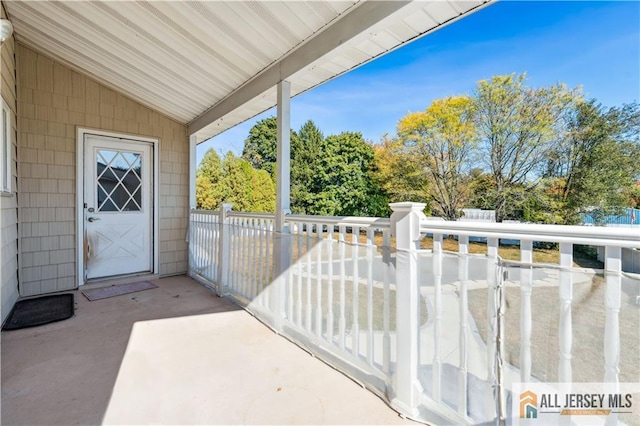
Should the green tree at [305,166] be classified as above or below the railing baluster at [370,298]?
above

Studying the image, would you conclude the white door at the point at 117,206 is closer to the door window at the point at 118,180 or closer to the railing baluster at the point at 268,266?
the door window at the point at 118,180

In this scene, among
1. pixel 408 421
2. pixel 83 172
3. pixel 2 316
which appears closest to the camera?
pixel 408 421

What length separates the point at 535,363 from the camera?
1252 millimetres

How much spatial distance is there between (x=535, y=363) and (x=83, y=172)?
5166 mm

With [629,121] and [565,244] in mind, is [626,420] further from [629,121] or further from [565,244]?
[629,121]

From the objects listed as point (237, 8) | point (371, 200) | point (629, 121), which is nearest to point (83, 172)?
point (237, 8)

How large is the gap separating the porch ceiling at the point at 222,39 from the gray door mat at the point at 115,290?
8.42 ft

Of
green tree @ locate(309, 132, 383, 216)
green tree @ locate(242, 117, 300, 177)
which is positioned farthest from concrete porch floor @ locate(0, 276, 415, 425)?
green tree @ locate(242, 117, 300, 177)

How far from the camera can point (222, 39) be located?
8.40ft

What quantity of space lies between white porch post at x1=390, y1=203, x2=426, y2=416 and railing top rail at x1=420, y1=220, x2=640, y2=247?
0.17 metres

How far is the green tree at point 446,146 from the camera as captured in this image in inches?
485

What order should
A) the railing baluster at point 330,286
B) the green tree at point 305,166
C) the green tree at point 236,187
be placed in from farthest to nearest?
the green tree at point 305,166 → the green tree at point 236,187 → the railing baluster at point 330,286

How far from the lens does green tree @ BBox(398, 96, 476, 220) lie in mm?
12312
